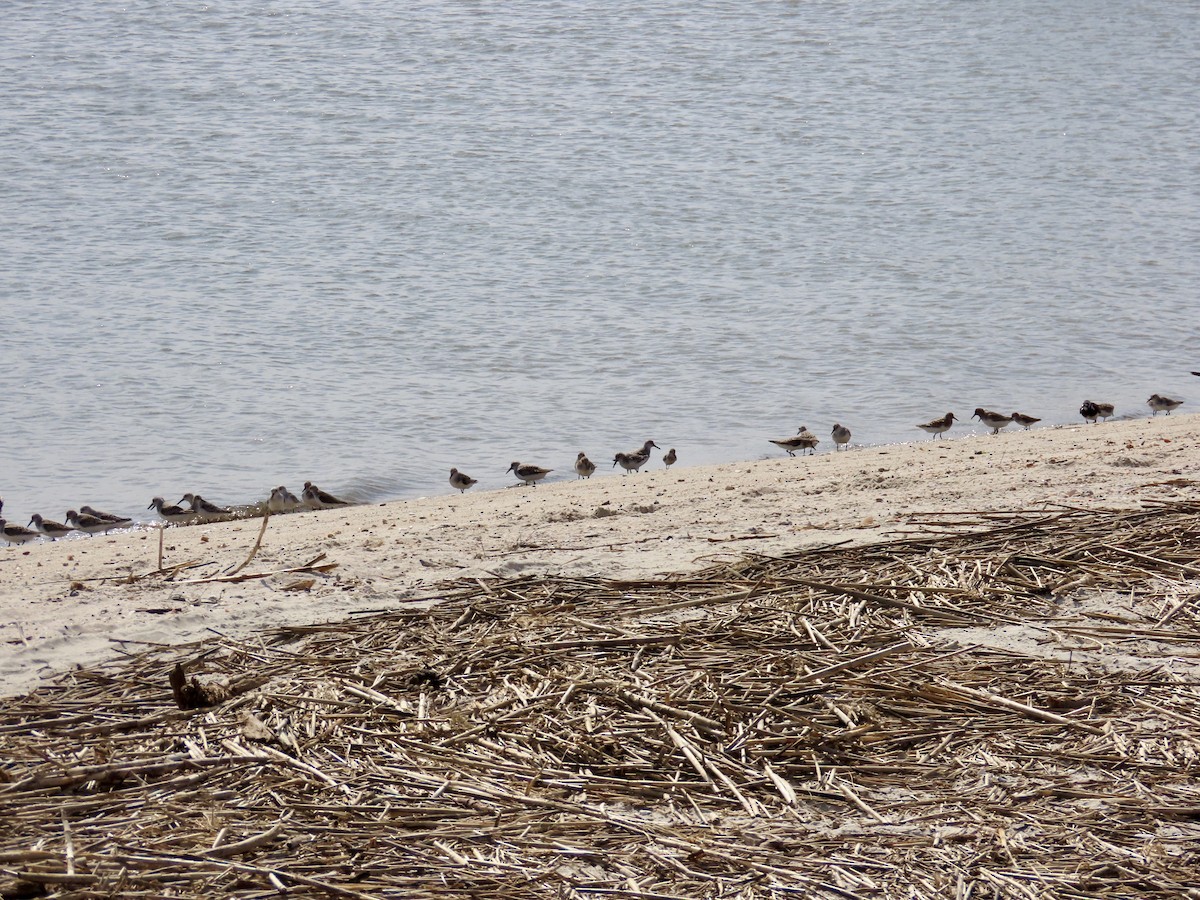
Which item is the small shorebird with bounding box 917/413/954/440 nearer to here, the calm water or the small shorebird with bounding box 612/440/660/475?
the calm water

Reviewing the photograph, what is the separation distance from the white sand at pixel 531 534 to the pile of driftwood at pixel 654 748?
1.60ft

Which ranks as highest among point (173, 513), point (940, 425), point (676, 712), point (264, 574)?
point (676, 712)

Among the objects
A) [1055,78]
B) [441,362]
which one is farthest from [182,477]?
[1055,78]

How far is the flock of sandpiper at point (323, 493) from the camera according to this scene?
35.6ft

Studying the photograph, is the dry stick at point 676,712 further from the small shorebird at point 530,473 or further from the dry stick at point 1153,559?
the small shorebird at point 530,473

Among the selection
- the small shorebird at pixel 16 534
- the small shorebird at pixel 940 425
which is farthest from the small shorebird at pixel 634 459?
the small shorebird at pixel 16 534

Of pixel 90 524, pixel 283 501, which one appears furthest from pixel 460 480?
pixel 90 524

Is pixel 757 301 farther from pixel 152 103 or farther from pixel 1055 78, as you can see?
pixel 1055 78

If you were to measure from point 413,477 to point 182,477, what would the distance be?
2.37m

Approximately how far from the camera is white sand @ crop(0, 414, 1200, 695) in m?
5.62

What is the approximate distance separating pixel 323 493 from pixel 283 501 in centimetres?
39

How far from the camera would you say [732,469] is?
38.5 ft

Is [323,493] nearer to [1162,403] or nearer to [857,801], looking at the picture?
[857,801]

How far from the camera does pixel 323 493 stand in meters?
11.9
